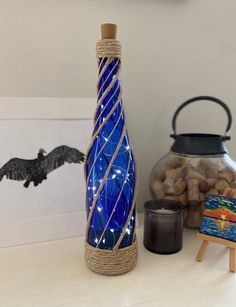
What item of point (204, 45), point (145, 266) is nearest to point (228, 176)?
point (145, 266)

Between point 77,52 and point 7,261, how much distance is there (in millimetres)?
479

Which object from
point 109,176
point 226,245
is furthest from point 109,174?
point 226,245

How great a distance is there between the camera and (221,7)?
88 cm

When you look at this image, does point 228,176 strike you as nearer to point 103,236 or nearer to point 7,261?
point 103,236

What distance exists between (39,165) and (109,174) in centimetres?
20

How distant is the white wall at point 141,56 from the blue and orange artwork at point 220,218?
27 centimetres

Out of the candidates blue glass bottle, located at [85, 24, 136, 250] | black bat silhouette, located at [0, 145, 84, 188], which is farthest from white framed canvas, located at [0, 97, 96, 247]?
blue glass bottle, located at [85, 24, 136, 250]

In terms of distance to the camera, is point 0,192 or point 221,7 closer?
point 0,192

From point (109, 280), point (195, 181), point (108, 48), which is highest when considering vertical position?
point (108, 48)

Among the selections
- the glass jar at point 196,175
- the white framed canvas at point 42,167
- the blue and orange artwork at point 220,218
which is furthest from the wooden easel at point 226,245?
the white framed canvas at point 42,167

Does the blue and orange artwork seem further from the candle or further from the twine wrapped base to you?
the twine wrapped base

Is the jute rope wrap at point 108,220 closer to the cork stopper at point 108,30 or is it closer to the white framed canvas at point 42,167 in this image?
the cork stopper at point 108,30

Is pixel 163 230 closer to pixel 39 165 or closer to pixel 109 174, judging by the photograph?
pixel 109 174

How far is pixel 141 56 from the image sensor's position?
80 centimetres
